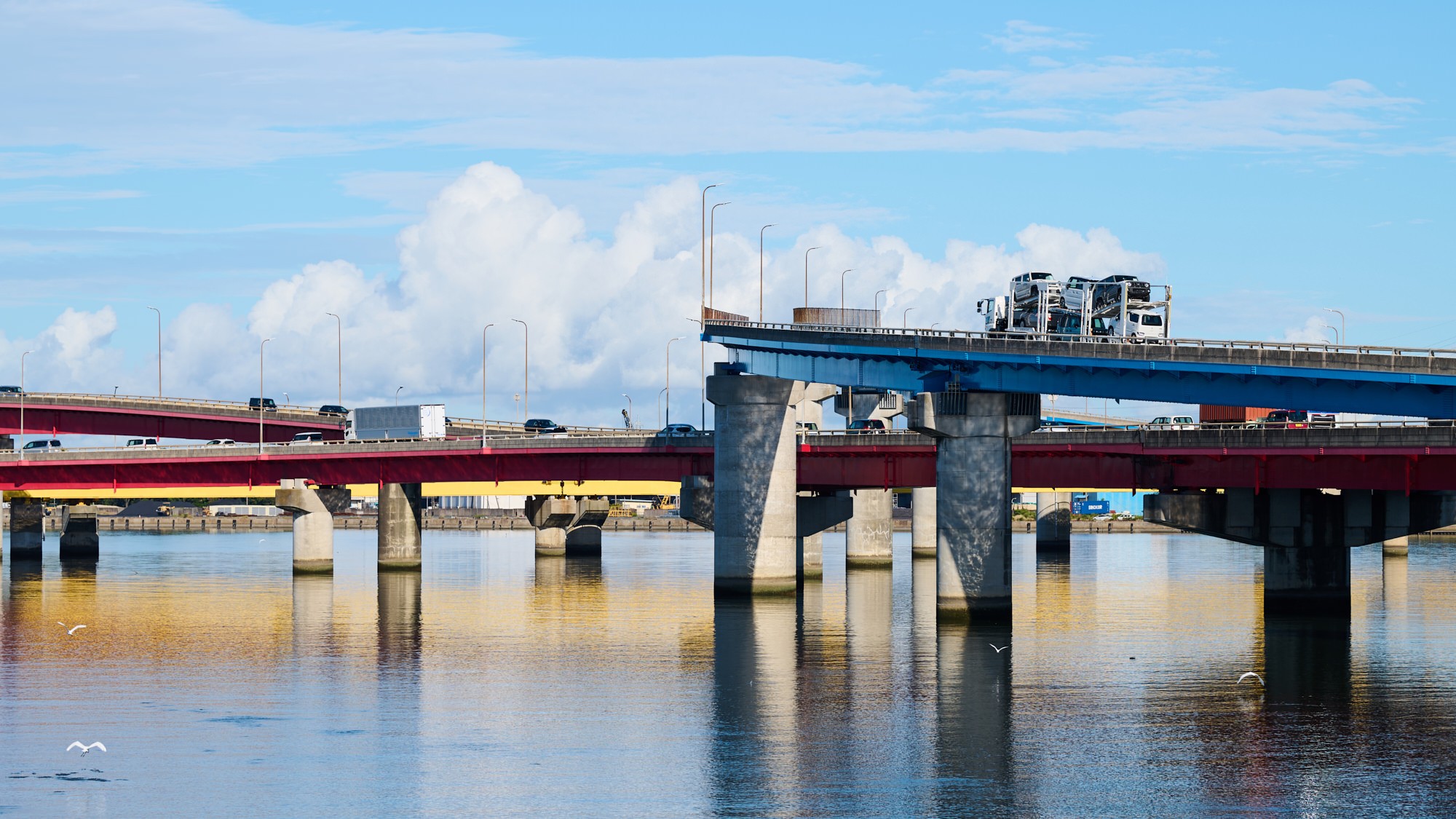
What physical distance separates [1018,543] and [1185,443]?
110 m

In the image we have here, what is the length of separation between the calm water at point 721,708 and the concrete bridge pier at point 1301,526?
7.81ft

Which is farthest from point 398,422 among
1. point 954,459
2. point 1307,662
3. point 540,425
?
point 1307,662

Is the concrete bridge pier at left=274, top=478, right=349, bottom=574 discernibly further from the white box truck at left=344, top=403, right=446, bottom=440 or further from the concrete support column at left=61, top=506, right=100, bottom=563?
the concrete support column at left=61, top=506, right=100, bottom=563

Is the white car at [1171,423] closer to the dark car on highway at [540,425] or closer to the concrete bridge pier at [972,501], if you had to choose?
the concrete bridge pier at [972,501]

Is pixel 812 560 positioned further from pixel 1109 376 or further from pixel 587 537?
pixel 1109 376

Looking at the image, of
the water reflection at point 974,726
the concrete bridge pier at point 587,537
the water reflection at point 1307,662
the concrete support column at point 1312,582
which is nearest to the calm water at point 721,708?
the water reflection at point 974,726

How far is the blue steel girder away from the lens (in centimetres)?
6384

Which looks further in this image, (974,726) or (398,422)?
(398,422)

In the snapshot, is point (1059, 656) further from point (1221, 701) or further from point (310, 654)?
point (310, 654)

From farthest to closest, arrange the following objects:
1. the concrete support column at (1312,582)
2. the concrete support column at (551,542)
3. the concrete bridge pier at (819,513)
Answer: the concrete support column at (551,542) → the concrete bridge pier at (819,513) → the concrete support column at (1312,582)

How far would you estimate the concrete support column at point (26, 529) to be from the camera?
490 ft

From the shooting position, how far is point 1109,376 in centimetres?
7425

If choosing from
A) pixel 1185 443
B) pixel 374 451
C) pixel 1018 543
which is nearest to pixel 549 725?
pixel 1185 443

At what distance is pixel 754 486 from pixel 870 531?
136 feet
